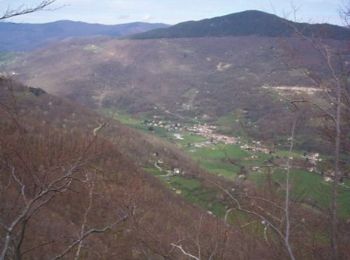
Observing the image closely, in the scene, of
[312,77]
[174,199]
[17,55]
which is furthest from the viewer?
[17,55]

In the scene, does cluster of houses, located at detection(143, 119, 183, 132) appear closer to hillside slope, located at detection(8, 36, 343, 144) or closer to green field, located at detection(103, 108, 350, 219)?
green field, located at detection(103, 108, 350, 219)

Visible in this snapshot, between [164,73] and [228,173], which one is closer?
[228,173]

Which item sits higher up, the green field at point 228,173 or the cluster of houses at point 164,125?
the green field at point 228,173

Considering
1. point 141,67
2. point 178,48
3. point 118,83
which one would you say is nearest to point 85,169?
point 118,83

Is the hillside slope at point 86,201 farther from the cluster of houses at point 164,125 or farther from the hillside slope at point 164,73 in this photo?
the hillside slope at point 164,73

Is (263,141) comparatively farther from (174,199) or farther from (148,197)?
(174,199)

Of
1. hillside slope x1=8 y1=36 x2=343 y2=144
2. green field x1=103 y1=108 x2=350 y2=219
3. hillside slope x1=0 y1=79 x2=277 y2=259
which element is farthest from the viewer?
hillside slope x1=8 y1=36 x2=343 y2=144

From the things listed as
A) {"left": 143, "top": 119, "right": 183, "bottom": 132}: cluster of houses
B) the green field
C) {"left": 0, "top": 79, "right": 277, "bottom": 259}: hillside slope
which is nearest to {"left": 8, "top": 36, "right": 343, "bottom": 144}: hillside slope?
{"left": 143, "top": 119, "right": 183, "bottom": 132}: cluster of houses

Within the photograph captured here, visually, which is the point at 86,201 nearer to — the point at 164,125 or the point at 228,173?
the point at 228,173

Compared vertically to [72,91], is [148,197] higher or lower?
higher

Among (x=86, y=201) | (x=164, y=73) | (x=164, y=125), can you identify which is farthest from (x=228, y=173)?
(x=164, y=73)

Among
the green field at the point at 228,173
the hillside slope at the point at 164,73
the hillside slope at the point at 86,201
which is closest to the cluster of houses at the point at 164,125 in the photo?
the green field at the point at 228,173
